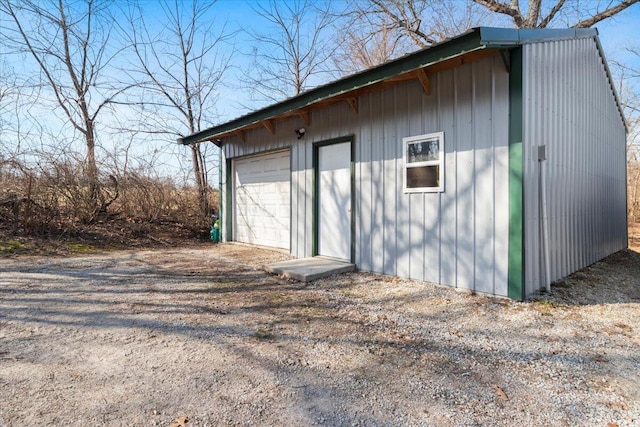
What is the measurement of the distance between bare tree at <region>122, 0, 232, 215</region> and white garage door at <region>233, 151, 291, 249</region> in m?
6.01

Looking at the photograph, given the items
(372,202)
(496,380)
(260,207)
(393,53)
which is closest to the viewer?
(496,380)

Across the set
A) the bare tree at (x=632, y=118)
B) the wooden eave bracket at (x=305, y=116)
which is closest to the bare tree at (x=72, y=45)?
the wooden eave bracket at (x=305, y=116)

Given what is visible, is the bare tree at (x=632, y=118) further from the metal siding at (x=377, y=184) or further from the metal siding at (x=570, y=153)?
the metal siding at (x=377, y=184)

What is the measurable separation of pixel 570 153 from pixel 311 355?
505cm

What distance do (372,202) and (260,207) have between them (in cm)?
367

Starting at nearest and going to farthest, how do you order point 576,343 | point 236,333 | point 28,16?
point 576,343
point 236,333
point 28,16

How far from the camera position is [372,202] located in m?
5.42

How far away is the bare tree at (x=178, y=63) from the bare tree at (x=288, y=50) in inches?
62.9

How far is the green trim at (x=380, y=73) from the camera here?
360 cm

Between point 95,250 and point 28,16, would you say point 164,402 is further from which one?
point 28,16

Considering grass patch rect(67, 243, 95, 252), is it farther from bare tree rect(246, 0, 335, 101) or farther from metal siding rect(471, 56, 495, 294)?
bare tree rect(246, 0, 335, 101)

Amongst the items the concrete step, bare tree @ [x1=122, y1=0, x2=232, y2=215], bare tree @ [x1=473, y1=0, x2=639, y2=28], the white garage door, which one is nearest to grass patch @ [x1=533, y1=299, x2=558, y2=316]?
the concrete step

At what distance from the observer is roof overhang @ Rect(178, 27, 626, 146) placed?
354 cm

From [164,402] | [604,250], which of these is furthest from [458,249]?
[604,250]
